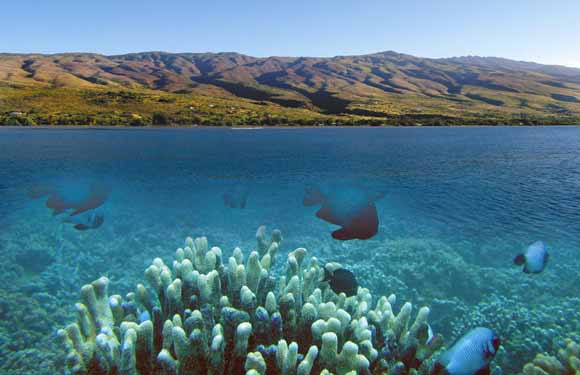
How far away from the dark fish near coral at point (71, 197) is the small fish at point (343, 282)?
74.8ft

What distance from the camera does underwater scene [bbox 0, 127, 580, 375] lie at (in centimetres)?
483

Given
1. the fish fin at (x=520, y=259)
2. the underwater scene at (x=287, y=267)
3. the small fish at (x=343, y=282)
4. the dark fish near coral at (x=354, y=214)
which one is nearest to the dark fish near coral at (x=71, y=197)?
the underwater scene at (x=287, y=267)

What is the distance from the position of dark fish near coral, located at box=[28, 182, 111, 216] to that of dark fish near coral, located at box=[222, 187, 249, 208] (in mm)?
10109

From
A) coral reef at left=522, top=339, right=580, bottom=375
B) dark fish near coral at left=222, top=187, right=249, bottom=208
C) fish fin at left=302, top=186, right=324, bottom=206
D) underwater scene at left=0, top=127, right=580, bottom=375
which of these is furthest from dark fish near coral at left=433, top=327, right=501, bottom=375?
dark fish near coral at left=222, top=187, right=249, bottom=208

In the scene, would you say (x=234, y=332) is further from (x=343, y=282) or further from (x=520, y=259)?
(x=520, y=259)

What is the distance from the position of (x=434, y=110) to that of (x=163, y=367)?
184 m

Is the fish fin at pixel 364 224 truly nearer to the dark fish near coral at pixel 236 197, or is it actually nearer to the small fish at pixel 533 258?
the small fish at pixel 533 258

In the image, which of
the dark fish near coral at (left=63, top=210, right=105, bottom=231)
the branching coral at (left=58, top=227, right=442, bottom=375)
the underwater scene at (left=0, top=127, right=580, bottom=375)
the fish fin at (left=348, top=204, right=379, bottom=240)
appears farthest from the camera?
the dark fish near coral at (left=63, top=210, right=105, bottom=231)

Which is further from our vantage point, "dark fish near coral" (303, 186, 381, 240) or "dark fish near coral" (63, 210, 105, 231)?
"dark fish near coral" (63, 210, 105, 231)

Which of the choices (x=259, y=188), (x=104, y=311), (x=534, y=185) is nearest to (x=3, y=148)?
(x=259, y=188)

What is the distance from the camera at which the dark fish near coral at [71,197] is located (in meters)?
27.0

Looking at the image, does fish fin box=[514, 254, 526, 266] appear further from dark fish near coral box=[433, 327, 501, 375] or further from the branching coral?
dark fish near coral box=[433, 327, 501, 375]

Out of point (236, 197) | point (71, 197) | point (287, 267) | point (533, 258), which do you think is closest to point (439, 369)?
point (287, 267)

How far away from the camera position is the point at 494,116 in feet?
520
